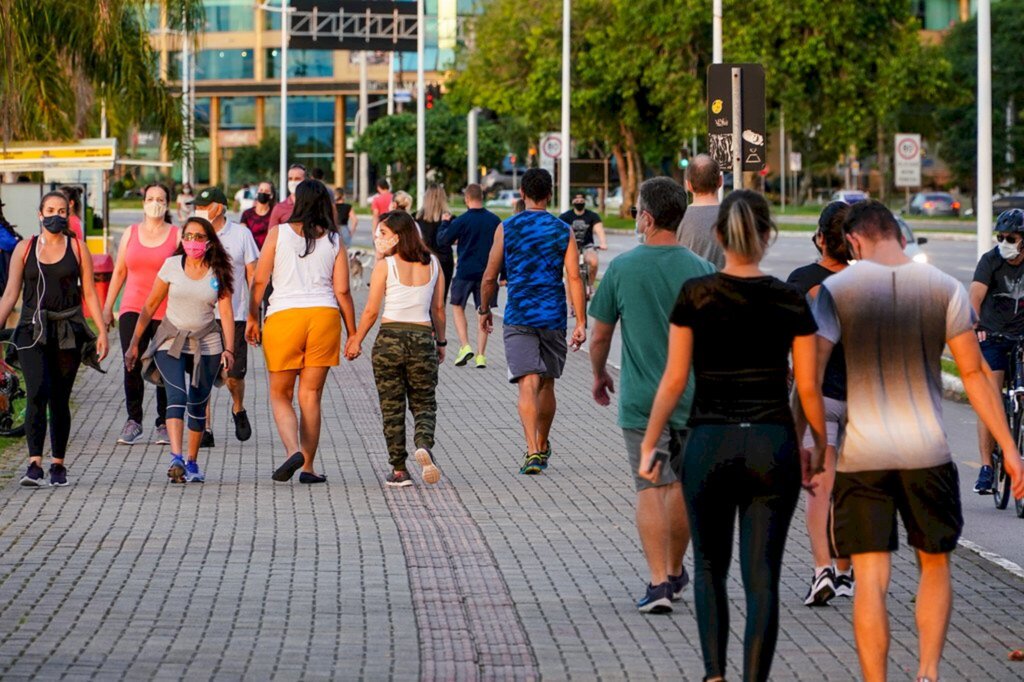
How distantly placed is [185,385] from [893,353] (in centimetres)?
636

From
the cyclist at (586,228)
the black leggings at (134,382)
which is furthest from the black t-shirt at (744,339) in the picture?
the cyclist at (586,228)

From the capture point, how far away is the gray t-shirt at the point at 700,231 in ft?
32.0

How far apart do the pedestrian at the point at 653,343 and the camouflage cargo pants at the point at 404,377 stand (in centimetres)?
341

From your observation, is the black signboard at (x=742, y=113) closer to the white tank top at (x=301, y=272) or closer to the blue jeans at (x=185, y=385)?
the white tank top at (x=301, y=272)

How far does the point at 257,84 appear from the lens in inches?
4496

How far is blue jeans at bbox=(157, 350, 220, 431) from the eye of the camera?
11.9 m

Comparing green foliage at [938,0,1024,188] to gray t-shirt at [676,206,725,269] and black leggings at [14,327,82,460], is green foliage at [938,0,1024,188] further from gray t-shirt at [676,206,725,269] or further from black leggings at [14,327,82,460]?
gray t-shirt at [676,206,725,269]

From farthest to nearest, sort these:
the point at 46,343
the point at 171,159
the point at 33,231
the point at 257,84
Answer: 1. the point at 257,84
2. the point at 33,231
3. the point at 171,159
4. the point at 46,343

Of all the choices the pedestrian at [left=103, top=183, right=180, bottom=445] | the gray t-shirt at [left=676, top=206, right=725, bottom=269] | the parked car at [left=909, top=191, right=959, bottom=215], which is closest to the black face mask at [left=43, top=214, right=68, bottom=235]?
the pedestrian at [left=103, top=183, right=180, bottom=445]

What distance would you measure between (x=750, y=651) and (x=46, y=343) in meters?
6.40

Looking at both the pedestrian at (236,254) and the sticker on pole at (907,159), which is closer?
the pedestrian at (236,254)

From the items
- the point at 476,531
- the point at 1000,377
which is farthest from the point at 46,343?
the point at 1000,377

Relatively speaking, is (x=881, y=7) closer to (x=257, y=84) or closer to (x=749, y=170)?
(x=749, y=170)

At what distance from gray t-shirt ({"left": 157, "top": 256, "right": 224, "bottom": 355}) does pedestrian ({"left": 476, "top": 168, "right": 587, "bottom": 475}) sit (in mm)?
1812
